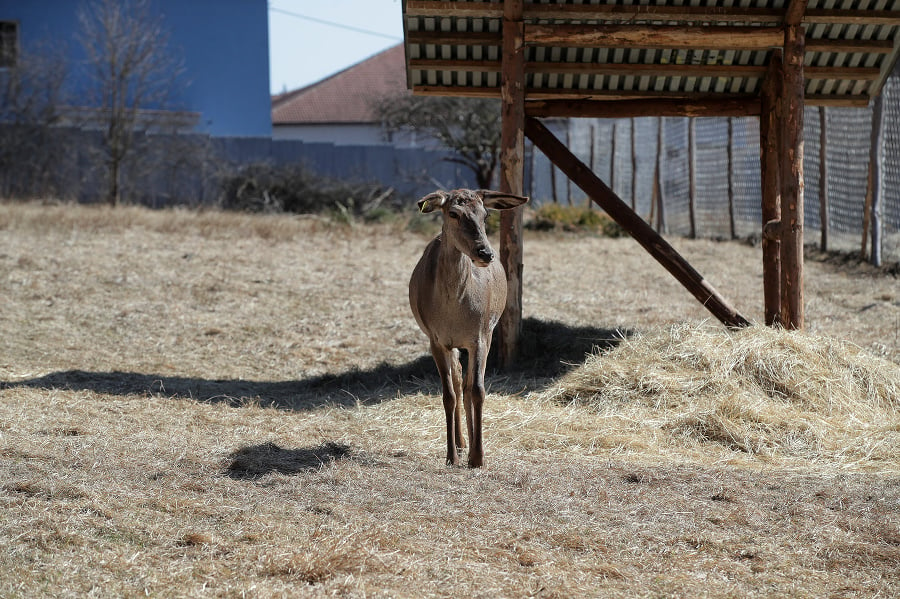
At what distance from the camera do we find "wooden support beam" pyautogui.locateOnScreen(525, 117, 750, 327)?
935 cm

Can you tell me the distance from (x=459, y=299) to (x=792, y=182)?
4.23m

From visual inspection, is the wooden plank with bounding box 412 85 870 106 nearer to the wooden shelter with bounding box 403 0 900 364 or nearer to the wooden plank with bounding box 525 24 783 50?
the wooden shelter with bounding box 403 0 900 364

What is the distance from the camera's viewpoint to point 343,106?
39.1 metres

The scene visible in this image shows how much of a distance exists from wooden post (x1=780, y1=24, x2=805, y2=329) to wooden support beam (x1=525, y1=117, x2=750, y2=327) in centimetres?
50

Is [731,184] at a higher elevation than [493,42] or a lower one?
lower

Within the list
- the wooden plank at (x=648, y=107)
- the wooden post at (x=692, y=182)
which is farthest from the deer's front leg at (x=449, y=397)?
the wooden post at (x=692, y=182)

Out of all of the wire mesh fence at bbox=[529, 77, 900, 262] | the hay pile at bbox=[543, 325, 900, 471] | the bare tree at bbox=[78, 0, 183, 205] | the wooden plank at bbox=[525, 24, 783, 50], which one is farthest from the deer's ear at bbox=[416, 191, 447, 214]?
the bare tree at bbox=[78, 0, 183, 205]

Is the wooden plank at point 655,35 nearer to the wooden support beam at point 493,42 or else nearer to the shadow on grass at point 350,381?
the wooden support beam at point 493,42

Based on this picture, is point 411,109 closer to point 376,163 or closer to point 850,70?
point 376,163

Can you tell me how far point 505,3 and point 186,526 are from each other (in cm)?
600

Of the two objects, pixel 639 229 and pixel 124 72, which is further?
pixel 124 72

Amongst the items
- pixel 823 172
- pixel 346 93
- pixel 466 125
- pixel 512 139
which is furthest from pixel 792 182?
pixel 346 93

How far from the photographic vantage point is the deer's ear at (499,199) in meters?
6.35

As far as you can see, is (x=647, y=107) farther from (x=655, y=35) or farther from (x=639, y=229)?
(x=639, y=229)
